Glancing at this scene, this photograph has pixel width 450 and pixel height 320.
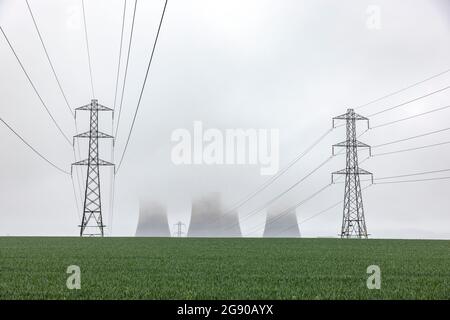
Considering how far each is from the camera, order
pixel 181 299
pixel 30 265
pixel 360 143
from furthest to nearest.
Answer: pixel 360 143
pixel 30 265
pixel 181 299
